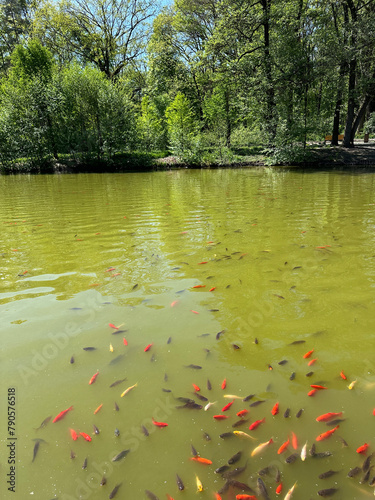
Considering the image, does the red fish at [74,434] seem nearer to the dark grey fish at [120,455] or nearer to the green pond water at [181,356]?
the green pond water at [181,356]

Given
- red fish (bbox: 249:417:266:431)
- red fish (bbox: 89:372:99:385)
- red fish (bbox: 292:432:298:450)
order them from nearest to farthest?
1. red fish (bbox: 292:432:298:450)
2. red fish (bbox: 249:417:266:431)
3. red fish (bbox: 89:372:99:385)

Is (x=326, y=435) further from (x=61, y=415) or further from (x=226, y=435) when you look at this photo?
(x=61, y=415)

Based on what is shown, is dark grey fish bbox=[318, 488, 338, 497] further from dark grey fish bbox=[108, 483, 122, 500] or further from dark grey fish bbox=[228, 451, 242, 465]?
dark grey fish bbox=[108, 483, 122, 500]

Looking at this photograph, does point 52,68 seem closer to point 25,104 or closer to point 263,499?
point 25,104

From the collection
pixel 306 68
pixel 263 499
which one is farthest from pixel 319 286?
pixel 306 68

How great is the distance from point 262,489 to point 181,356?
113 centimetres

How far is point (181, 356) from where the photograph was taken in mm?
2553

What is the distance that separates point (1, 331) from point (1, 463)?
4.89ft

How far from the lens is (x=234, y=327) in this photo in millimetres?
2943

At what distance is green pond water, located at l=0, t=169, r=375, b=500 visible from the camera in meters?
1.69

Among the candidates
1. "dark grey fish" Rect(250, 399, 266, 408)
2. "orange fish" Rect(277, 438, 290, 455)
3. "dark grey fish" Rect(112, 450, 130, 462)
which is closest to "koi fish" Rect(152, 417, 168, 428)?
"dark grey fish" Rect(112, 450, 130, 462)

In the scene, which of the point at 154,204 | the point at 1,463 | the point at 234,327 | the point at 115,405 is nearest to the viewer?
the point at 1,463

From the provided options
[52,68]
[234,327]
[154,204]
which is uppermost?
[52,68]

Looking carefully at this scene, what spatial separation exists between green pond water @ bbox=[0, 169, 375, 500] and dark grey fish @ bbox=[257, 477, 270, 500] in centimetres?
3
